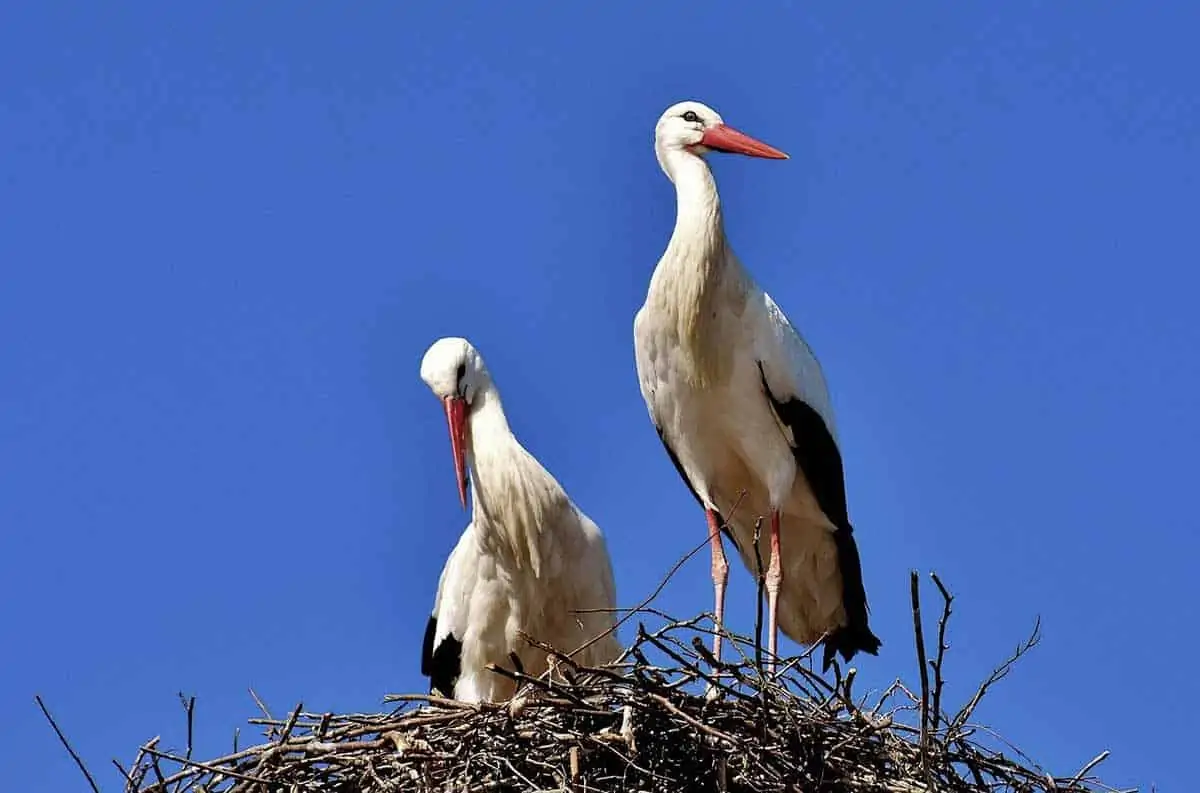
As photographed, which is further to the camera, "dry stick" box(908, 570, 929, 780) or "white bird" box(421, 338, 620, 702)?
"white bird" box(421, 338, 620, 702)

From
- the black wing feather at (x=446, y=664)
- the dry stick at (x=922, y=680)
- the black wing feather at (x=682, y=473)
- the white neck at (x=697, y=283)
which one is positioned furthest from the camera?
the black wing feather at (x=682, y=473)

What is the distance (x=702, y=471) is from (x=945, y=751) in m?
2.06

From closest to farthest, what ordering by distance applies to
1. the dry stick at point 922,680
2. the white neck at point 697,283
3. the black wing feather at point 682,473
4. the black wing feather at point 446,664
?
the dry stick at point 922,680, the white neck at point 697,283, the black wing feather at point 446,664, the black wing feather at point 682,473

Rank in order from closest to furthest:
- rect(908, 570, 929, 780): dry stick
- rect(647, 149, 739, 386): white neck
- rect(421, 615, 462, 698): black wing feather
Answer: rect(908, 570, 929, 780): dry stick
rect(647, 149, 739, 386): white neck
rect(421, 615, 462, 698): black wing feather

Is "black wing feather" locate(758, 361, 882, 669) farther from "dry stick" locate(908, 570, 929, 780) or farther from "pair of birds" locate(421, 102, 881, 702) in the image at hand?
"dry stick" locate(908, 570, 929, 780)

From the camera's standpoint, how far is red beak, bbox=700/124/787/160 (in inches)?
293

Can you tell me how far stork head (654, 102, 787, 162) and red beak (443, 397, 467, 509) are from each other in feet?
3.35

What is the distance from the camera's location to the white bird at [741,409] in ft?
23.5

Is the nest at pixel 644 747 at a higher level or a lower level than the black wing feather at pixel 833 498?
lower

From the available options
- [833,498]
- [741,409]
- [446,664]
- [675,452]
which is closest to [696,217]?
[741,409]

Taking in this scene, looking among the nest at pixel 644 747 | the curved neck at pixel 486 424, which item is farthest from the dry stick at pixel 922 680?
the curved neck at pixel 486 424

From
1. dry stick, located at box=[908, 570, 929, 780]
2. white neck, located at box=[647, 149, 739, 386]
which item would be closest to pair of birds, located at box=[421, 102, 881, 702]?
white neck, located at box=[647, 149, 739, 386]

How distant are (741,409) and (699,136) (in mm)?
884

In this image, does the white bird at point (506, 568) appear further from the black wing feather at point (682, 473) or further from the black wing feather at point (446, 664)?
the black wing feather at point (682, 473)
